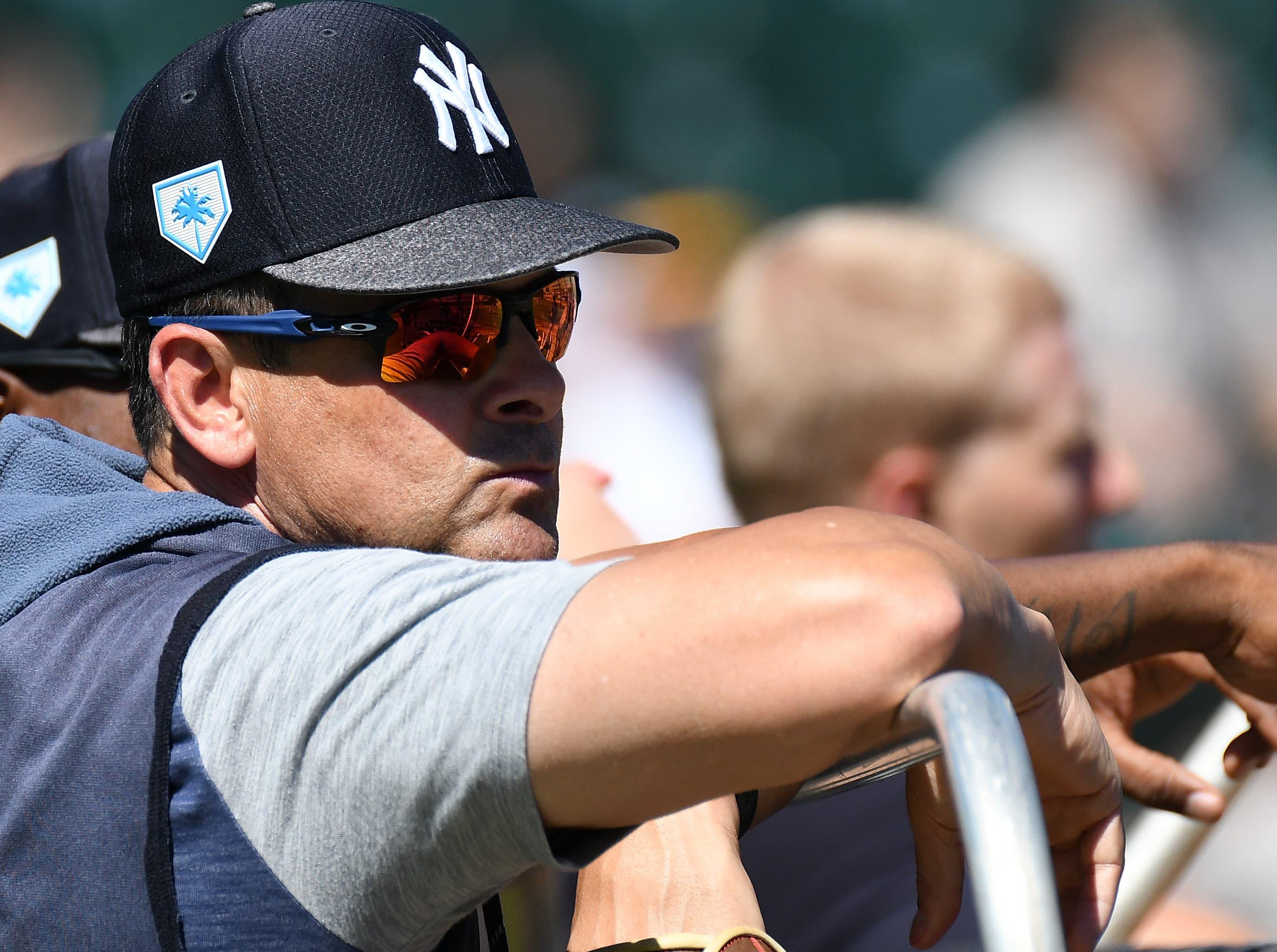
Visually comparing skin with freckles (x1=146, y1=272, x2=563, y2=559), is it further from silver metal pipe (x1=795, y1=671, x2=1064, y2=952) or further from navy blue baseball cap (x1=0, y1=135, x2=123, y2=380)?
silver metal pipe (x1=795, y1=671, x2=1064, y2=952)

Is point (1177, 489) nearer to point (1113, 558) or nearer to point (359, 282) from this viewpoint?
point (1113, 558)

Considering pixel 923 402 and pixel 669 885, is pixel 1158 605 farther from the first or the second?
pixel 923 402

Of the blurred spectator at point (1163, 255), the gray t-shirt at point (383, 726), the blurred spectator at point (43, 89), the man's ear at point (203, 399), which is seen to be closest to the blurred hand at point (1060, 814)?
the gray t-shirt at point (383, 726)

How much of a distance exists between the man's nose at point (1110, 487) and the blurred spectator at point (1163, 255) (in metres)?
1.16

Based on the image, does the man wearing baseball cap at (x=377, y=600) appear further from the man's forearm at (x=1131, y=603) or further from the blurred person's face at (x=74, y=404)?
the blurred person's face at (x=74, y=404)

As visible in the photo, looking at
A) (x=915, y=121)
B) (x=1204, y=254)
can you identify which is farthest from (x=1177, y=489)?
(x=915, y=121)

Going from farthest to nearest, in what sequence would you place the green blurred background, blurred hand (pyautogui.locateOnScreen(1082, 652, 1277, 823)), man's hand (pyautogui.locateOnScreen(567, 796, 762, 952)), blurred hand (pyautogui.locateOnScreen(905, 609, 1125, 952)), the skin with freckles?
the green blurred background
blurred hand (pyautogui.locateOnScreen(1082, 652, 1277, 823))
the skin with freckles
man's hand (pyautogui.locateOnScreen(567, 796, 762, 952))
blurred hand (pyautogui.locateOnScreen(905, 609, 1125, 952))

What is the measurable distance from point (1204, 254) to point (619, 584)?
436cm

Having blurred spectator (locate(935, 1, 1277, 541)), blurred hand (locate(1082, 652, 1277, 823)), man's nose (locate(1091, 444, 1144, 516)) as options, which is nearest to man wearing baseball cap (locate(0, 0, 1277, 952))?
blurred hand (locate(1082, 652, 1277, 823))

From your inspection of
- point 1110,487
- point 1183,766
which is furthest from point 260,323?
point 1110,487

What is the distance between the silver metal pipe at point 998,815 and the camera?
0.71 m

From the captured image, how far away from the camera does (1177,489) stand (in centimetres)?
439

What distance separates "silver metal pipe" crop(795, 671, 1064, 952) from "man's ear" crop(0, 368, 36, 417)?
1748 mm

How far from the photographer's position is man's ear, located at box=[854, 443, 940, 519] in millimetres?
2783
